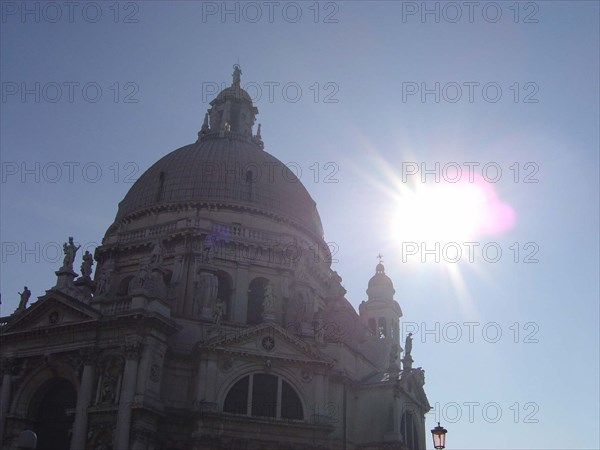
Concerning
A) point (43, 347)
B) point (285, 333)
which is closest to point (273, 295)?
point (285, 333)

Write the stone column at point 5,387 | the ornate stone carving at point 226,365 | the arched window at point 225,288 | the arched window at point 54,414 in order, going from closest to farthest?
1. the arched window at point 54,414
2. the stone column at point 5,387
3. the ornate stone carving at point 226,365
4. the arched window at point 225,288

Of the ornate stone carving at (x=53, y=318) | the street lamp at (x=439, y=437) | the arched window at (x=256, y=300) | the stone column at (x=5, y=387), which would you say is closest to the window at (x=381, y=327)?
the arched window at (x=256, y=300)

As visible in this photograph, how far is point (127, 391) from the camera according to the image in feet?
116

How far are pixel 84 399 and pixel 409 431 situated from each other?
19.9 meters

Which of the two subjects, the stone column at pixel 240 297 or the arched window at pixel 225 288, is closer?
the stone column at pixel 240 297

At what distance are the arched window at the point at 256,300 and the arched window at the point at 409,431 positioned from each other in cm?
1068

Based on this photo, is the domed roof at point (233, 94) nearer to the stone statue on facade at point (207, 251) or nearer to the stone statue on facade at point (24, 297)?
the stone statue on facade at point (207, 251)

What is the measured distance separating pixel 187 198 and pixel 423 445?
882 inches

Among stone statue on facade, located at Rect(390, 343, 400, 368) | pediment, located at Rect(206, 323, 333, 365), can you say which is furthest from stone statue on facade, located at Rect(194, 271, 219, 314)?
stone statue on facade, located at Rect(390, 343, 400, 368)

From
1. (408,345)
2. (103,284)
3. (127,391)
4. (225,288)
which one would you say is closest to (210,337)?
(127,391)

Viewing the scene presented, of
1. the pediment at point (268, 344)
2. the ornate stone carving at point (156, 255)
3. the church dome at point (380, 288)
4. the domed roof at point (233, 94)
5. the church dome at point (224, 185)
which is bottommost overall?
the pediment at point (268, 344)

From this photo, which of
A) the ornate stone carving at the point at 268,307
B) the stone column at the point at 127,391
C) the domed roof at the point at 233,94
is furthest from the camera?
the domed roof at the point at 233,94

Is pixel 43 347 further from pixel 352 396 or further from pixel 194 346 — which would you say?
pixel 352 396

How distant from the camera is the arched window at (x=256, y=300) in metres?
45.9
